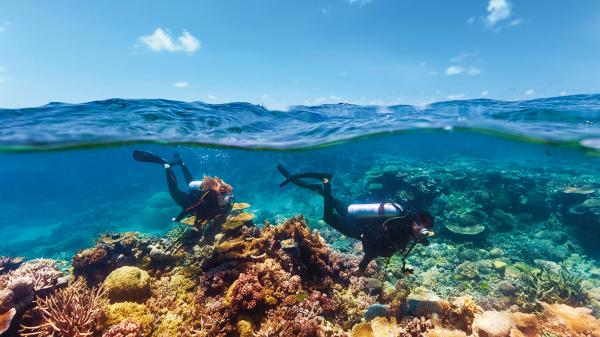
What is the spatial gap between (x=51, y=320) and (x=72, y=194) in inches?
1819

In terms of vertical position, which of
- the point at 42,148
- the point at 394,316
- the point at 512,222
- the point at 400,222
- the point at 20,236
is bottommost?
the point at 20,236

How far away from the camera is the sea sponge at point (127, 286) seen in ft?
20.1

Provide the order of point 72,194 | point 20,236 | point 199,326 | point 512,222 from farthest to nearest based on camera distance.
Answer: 1. point 72,194
2. point 20,236
3. point 512,222
4. point 199,326

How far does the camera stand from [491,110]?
45.0ft

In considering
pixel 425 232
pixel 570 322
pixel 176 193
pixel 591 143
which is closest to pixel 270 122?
pixel 176 193

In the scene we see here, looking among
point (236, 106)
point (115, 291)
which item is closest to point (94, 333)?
point (115, 291)

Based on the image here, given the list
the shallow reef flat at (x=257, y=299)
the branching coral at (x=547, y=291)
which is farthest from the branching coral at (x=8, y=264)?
the branching coral at (x=547, y=291)

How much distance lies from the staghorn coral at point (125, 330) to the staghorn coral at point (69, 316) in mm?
302

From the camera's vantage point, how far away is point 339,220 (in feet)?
31.1

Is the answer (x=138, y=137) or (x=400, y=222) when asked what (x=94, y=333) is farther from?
(x=138, y=137)

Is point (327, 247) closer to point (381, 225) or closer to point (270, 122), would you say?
point (381, 225)

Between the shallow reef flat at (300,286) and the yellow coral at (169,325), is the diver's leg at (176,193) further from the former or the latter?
the yellow coral at (169,325)

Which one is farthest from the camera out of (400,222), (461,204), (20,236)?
(20,236)

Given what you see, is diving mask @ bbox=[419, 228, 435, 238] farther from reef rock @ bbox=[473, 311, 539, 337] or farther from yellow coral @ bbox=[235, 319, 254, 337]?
yellow coral @ bbox=[235, 319, 254, 337]
